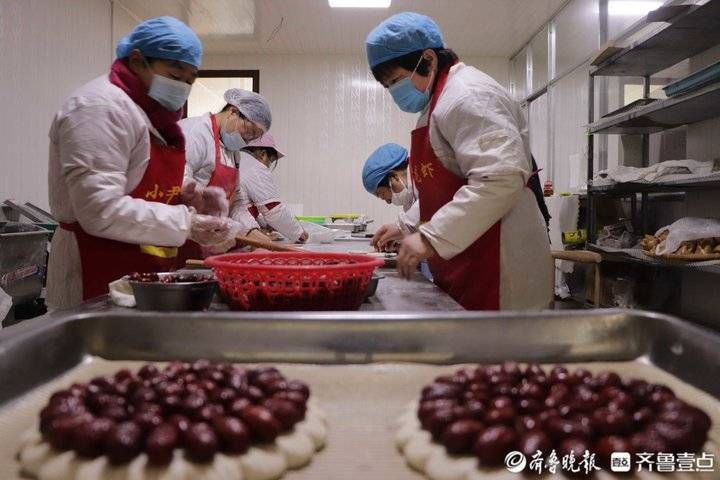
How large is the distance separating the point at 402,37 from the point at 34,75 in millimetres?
3569

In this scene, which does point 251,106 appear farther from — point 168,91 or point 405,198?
point 168,91

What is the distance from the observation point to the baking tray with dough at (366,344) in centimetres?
97

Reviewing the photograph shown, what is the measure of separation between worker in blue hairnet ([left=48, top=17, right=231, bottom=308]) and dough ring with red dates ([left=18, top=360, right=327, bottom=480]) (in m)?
0.95

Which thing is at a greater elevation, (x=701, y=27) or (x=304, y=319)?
(x=701, y=27)

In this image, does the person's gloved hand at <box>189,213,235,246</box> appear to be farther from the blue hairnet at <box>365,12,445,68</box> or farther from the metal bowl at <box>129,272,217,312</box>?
the blue hairnet at <box>365,12,445,68</box>

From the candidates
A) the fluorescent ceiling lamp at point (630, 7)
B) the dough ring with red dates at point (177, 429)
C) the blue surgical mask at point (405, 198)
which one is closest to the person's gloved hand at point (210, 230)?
the dough ring with red dates at point (177, 429)

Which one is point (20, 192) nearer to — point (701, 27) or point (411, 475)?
point (411, 475)

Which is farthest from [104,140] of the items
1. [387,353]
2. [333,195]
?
[333,195]

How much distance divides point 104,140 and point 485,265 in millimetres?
1296

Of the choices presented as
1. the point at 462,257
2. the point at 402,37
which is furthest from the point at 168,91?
the point at 462,257

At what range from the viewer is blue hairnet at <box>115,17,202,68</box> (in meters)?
1.96

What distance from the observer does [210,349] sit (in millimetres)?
1007

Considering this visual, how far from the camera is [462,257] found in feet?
6.48

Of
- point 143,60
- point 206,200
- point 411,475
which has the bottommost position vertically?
point 411,475
